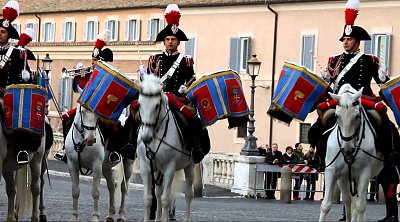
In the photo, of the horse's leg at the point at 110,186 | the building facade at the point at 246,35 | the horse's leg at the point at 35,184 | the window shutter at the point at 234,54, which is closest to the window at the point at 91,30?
the building facade at the point at 246,35

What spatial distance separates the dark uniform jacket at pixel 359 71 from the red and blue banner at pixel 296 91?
0.31 metres

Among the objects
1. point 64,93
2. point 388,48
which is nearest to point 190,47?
point 388,48

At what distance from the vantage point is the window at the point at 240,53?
68.2 metres

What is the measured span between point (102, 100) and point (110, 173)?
3344 millimetres

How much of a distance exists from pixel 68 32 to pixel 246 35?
17.7m

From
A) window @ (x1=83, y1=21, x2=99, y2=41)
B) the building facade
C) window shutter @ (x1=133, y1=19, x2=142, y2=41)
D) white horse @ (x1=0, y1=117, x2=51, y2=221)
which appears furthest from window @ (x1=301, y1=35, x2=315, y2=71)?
white horse @ (x1=0, y1=117, x2=51, y2=221)

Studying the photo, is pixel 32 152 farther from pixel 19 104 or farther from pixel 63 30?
pixel 63 30

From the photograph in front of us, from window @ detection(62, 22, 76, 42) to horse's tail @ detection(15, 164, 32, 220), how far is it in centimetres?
6016

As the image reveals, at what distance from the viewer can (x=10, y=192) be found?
72.0 ft

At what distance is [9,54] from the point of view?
69.5ft

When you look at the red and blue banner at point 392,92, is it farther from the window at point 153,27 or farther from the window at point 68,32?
the window at point 68,32

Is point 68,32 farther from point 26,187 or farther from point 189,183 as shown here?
point 189,183

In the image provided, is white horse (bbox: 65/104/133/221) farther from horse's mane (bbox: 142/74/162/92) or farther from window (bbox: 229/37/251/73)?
window (bbox: 229/37/251/73)

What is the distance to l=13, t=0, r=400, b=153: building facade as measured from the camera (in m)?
62.6
